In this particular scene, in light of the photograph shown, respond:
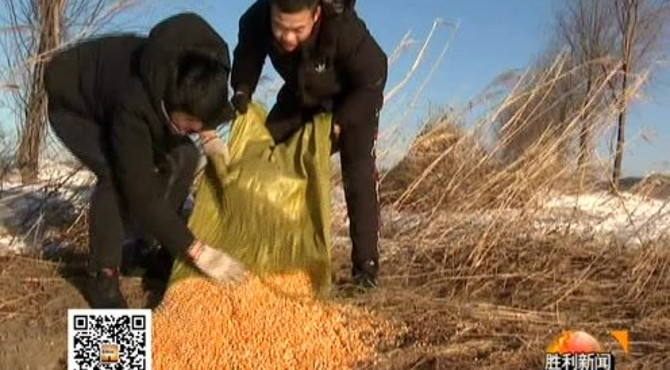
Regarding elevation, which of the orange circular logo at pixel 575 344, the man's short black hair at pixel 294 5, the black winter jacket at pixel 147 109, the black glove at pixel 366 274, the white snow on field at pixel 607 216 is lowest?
the orange circular logo at pixel 575 344

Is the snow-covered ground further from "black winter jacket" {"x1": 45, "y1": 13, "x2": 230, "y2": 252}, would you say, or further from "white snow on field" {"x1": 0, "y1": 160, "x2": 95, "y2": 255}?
"black winter jacket" {"x1": 45, "y1": 13, "x2": 230, "y2": 252}

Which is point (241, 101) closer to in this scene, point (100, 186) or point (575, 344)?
point (100, 186)

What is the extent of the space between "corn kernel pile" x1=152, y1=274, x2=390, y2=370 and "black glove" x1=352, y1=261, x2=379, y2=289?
10.3 inches

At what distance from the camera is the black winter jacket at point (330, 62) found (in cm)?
250

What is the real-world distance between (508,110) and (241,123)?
4.17ft

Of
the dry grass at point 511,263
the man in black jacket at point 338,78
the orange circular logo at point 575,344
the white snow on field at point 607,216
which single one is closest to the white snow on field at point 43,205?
the man in black jacket at point 338,78

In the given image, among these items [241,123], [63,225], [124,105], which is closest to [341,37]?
[241,123]

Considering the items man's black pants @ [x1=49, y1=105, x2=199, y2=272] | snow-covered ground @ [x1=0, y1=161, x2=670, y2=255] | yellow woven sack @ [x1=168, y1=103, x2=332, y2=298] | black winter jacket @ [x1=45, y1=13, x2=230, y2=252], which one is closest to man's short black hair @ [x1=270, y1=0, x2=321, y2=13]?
black winter jacket @ [x1=45, y1=13, x2=230, y2=252]

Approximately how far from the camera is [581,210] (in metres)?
3.22

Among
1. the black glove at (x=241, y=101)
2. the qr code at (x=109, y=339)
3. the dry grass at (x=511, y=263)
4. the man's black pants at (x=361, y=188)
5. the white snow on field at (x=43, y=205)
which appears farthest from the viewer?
the white snow on field at (x=43, y=205)

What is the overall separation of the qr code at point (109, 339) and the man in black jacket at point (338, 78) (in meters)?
0.72

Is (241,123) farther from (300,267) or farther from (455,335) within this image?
(455,335)

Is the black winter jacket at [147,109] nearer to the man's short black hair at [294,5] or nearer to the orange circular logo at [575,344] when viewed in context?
the man's short black hair at [294,5]

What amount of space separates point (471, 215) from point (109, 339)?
1.51m
